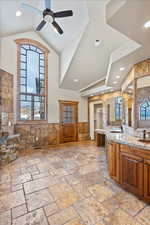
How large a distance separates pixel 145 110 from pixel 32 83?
452 cm

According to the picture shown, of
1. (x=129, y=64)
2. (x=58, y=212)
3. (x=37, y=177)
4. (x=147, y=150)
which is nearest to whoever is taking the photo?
(x=58, y=212)

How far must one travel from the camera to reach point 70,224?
1.40 m

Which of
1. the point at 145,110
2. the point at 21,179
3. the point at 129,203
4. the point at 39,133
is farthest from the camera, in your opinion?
the point at 39,133

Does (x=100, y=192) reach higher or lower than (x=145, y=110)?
lower

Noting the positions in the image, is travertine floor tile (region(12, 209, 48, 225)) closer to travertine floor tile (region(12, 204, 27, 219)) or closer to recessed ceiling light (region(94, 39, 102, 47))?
travertine floor tile (region(12, 204, 27, 219))

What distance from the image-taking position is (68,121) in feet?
20.2

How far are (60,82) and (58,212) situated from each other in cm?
485

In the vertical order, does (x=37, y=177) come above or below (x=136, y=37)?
below

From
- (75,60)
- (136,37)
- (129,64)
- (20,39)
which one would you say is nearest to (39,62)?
(20,39)

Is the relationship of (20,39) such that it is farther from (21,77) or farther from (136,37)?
(136,37)

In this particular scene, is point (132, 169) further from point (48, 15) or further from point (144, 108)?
point (48, 15)

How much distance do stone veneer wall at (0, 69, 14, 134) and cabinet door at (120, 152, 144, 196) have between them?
3.65 m

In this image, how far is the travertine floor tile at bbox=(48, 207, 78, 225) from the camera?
143 cm

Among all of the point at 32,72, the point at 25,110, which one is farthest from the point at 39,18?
the point at 25,110
